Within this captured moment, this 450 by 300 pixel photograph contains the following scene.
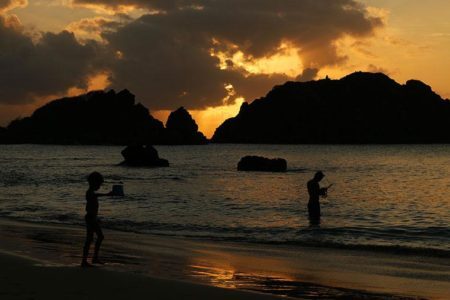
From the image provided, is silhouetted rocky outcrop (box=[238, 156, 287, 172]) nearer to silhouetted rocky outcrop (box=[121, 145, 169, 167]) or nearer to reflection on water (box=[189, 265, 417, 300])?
silhouetted rocky outcrop (box=[121, 145, 169, 167])

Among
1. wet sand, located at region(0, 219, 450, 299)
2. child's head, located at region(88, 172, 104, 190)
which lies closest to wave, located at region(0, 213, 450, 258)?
wet sand, located at region(0, 219, 450, 299)

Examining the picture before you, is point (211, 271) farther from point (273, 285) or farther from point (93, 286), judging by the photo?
point (93, 286)

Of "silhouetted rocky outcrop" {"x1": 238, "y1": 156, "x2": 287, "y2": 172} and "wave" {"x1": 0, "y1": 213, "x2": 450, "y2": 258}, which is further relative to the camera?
"silhouetted rocky outcrop" {"x1": 238, "y1": 156, "x2": 287, "y2": 172}

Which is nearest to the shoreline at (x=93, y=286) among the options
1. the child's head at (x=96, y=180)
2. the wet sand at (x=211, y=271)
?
the wet sand at (x=211, y=271)

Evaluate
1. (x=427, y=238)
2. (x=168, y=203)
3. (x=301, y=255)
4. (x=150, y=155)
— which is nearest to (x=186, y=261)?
(x=301, y=255)

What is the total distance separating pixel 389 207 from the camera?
110ft

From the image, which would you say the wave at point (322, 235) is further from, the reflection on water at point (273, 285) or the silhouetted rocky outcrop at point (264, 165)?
the silhouetted rocky outcrop at point (264, 165)

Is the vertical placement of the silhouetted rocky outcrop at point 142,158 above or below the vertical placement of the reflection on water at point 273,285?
above

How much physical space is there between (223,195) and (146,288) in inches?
1197

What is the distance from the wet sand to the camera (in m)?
10.5

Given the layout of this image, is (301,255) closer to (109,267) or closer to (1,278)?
(109,267)

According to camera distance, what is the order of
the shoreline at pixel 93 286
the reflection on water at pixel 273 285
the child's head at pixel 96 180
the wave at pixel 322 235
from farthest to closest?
the wave at pixel 322 235 → the child's head at pixel 96 180 → the reflection on water at pixel 273 285 → the shoreline at pixel 93 286

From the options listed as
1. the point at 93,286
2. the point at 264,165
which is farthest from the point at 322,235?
the point at 264,165

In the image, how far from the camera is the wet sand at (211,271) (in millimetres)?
10516
